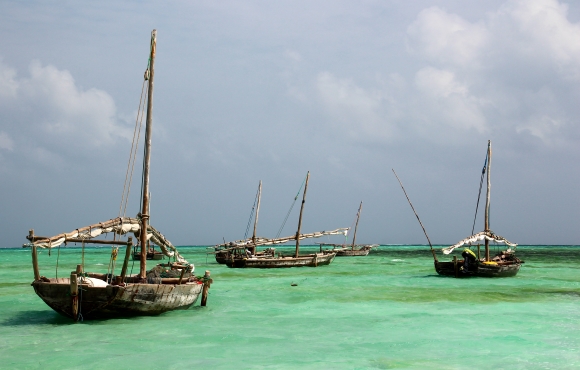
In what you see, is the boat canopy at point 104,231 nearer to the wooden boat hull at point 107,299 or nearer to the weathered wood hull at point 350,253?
the wooden boat hull at point 107,299

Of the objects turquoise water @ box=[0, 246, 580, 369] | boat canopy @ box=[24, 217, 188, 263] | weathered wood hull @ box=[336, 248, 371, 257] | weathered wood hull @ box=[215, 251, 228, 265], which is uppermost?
boat canopy @ box=[24, 217, 188, 263]

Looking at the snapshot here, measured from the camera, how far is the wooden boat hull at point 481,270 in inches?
1582

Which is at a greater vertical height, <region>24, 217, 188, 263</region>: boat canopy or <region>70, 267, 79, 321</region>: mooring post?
<region>24, 217, 188, 263</region>: boat canopy

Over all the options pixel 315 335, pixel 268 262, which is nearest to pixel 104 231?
pixel 315 335

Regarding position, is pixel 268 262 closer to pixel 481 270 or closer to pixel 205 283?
pixel 481 270

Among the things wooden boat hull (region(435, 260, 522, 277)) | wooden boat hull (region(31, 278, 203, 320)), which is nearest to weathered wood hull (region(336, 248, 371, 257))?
wooden boat hull (region(435, 260, 522, 277))

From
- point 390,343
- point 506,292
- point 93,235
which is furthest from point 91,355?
point 506,292

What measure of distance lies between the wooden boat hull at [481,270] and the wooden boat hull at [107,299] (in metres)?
25.0

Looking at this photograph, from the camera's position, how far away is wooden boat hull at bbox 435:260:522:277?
132 ft

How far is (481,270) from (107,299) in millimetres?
27727

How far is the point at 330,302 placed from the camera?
1126 inches

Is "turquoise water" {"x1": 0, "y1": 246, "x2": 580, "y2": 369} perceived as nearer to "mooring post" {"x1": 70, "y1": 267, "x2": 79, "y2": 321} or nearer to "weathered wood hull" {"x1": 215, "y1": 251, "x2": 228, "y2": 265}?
A: "mooring post" {"x1": 70, "y1": 267, "x2": 79, "y2": 321}

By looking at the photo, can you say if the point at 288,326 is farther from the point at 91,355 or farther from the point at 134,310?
the point at 91,355

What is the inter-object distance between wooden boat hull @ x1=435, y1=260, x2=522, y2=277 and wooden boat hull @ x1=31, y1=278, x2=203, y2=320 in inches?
984
